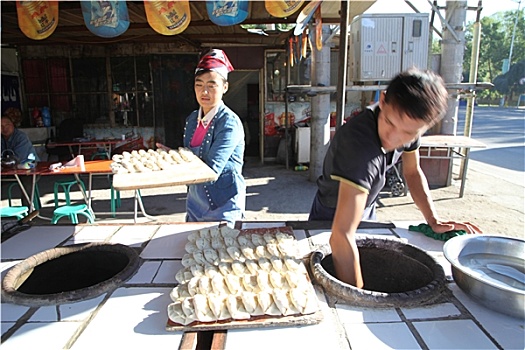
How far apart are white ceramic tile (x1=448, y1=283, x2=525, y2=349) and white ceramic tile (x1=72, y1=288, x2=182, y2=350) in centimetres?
97

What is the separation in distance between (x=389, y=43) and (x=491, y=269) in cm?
499

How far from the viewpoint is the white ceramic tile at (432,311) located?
1.18 metres

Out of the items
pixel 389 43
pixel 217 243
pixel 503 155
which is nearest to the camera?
pixel 217 243

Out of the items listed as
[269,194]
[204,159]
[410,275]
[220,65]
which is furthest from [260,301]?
[269,194]

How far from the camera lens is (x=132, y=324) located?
1.14 m

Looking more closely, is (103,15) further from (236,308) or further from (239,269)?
(236,308)

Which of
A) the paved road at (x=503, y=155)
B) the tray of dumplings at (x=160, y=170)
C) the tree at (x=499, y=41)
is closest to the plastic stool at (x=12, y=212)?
the tray of dumplings at (x=160, y=170)

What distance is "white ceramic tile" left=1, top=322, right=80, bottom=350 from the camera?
105 cm

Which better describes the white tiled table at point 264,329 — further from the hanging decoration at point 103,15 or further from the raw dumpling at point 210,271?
the hanging decoration at point 103,15

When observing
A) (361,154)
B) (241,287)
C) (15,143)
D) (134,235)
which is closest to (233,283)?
(241,287)

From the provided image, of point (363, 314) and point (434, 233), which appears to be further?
point (434, 233)

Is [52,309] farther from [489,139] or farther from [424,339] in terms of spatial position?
[489,139]

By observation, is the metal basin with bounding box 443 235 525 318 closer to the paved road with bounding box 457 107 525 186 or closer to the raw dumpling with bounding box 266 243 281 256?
the raw dumpling with bounding box 266 243 281 256

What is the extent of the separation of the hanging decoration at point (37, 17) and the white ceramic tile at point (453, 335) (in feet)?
15.8
